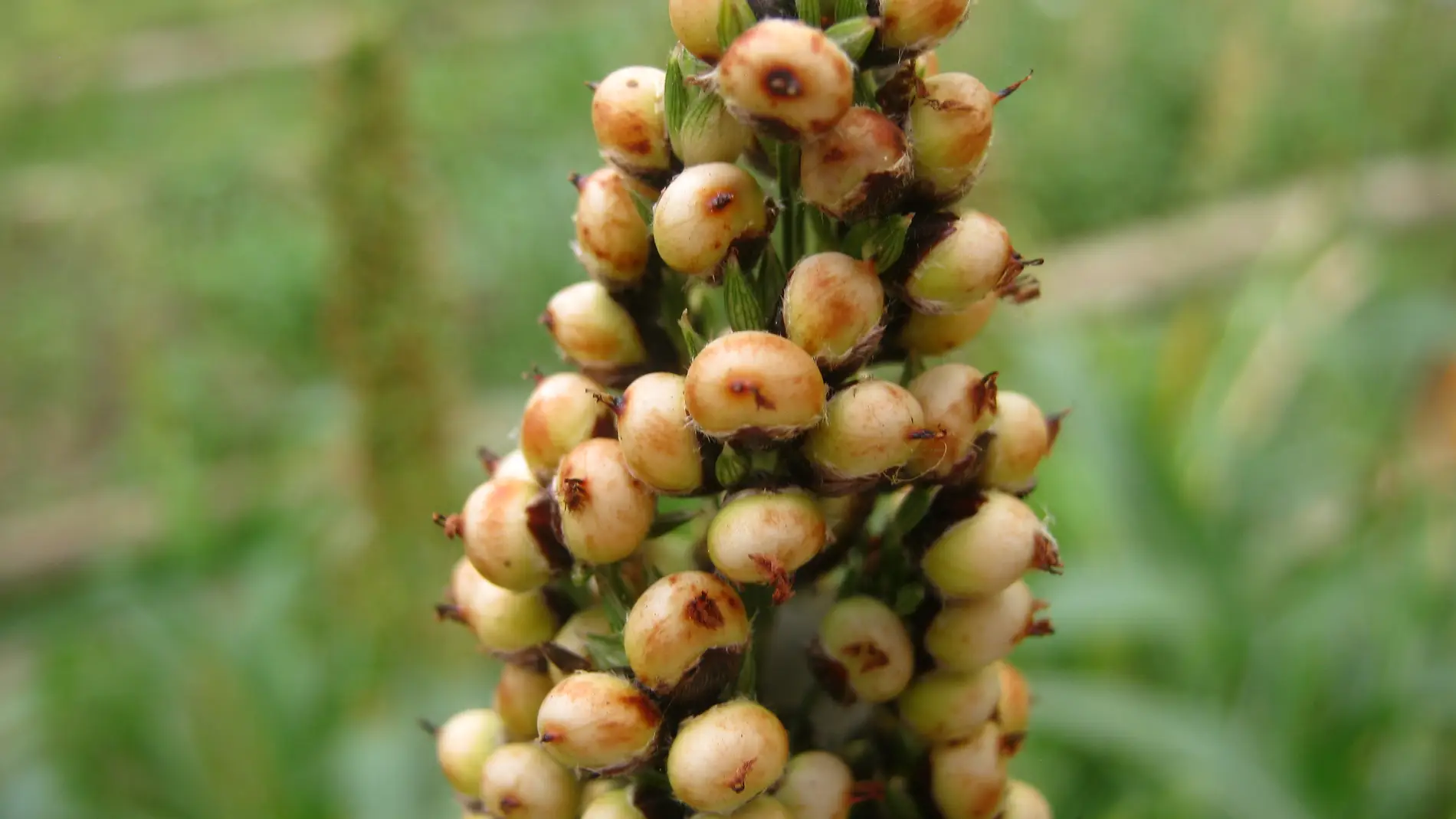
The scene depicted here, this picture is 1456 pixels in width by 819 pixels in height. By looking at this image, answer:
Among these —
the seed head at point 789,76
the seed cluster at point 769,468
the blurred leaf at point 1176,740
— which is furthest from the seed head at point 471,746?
the blurred leaf at point 1176,740

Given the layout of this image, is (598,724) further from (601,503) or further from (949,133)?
(949,133)

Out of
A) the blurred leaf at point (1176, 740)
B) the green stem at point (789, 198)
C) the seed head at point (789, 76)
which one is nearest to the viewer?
the seed head at point (789, 76)

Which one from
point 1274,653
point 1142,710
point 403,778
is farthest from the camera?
point 1274,653

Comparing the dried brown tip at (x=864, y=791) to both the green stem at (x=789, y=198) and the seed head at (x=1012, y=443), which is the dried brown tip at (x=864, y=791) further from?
the green stem at (x=789, y=198)

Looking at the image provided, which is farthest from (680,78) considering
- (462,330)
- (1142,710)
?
(462,330)

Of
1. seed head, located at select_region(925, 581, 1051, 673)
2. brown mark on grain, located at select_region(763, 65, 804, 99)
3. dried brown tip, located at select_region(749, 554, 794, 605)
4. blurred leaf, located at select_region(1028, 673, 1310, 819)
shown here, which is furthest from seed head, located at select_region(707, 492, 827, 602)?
blurred leaf, located at select_region(1028, 673, 1310, 819)

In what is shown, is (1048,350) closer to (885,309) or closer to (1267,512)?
(1267,512)

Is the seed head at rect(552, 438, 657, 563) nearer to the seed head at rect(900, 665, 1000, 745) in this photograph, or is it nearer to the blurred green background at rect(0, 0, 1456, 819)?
the seed head at rect(900, 665, 1000, 745)
